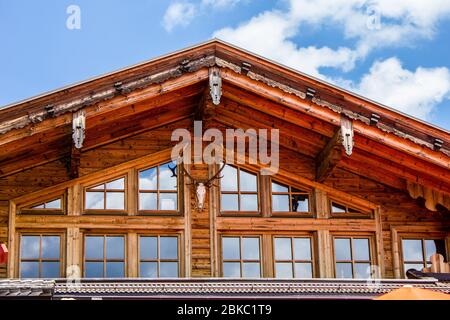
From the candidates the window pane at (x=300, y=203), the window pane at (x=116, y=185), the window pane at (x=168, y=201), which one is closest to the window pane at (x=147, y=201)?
the window pane at (x=168, y=201)

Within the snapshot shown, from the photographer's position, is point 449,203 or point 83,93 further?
point 449,203

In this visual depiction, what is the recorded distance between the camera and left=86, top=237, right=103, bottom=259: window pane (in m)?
17.7

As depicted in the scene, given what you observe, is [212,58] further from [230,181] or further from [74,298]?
[74,298]

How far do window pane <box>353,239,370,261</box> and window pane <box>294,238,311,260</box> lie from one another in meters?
0.80

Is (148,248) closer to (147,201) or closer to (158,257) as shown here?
(158,257)

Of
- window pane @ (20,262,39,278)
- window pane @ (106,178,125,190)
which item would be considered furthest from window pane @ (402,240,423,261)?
window pane @ (20,262,39,278)

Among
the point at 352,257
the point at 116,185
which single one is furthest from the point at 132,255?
the point at 352,257

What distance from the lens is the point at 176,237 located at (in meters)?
18.0

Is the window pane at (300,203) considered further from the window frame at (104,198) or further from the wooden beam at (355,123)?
the window frame at (104,198)

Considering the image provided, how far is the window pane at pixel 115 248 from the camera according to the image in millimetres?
17781

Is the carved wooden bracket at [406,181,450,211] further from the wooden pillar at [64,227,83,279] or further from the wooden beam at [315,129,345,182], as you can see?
the wooden pillar at [64,227,83,279]

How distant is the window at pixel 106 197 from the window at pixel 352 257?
3769mm

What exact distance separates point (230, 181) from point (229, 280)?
2538 millimetres
